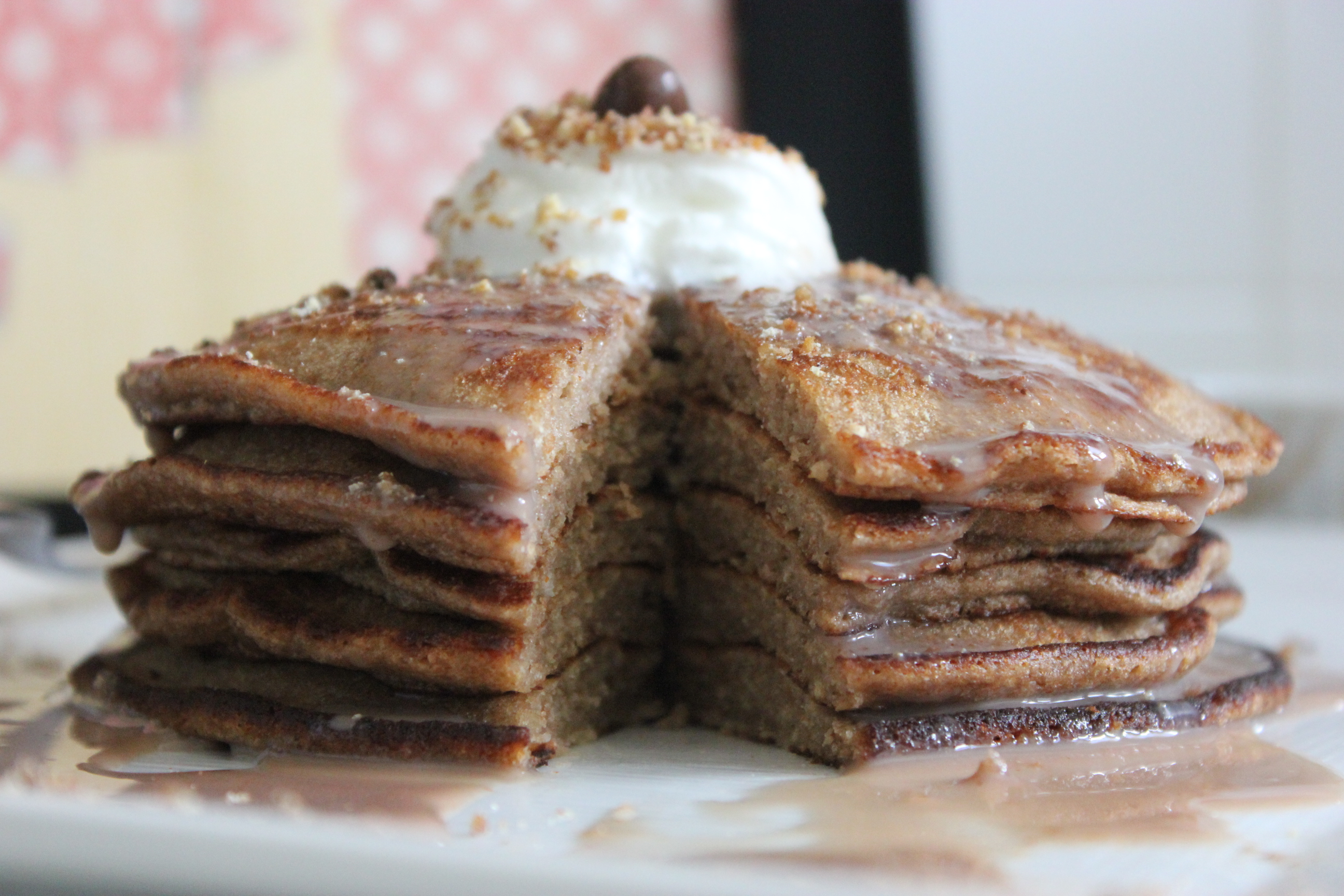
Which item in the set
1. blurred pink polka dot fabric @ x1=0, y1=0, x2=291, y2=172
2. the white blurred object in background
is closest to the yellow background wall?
blurred pink polka dot fabric @ x1=0, y1=0, x2=291, y2=172

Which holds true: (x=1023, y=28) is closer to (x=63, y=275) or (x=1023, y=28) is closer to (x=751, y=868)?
(x=63, y=275)

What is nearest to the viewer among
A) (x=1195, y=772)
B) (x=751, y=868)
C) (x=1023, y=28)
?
(x=751, y=868)

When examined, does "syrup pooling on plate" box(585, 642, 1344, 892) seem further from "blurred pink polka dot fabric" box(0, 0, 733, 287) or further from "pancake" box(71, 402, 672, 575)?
"blurred pink polka dot fabric" box(0, 0, 733, 287)

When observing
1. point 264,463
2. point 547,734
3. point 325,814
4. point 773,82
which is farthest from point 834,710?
point 773,82

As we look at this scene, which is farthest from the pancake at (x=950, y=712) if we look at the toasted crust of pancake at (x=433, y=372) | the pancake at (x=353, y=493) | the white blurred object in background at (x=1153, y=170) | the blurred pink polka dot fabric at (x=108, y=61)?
the blurred pink polka dot fabric at (x=108, y=61)

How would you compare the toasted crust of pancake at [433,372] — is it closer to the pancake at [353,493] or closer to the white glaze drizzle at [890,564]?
the pancake at [353,493]

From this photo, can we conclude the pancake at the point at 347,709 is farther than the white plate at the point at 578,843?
Yes

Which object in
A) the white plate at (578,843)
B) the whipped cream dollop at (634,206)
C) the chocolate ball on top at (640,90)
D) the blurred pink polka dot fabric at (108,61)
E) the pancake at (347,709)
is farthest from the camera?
the blurred pink polka dot fabric at (108,61)
